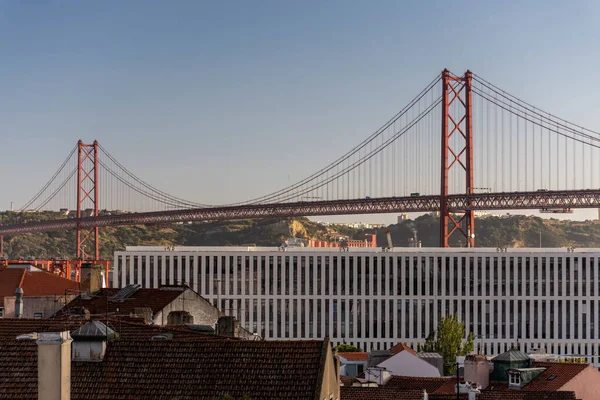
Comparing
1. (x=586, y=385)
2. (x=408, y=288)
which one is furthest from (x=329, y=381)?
(x=408, y=288)

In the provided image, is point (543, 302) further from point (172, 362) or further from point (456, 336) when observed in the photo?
point (172, 362)

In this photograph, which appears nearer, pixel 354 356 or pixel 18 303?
pixel 18 303

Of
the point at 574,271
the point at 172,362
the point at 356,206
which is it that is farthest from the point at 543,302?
the point at 172,362

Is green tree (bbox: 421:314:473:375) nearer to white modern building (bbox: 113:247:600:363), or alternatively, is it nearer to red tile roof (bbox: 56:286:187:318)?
white modern building (bbox: 113:247:600:363)

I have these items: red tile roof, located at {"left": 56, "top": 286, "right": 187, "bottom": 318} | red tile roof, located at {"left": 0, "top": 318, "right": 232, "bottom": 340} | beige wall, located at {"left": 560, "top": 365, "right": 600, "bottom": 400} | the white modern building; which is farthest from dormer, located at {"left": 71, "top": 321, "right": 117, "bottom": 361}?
the white modern building

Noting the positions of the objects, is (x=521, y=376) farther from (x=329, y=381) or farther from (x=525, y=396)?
(x=329, y=381)

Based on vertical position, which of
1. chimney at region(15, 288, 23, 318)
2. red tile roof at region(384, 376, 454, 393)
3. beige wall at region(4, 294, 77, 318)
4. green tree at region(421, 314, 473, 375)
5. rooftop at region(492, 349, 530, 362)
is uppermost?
chimney at region(15, 288, 23, 318)
